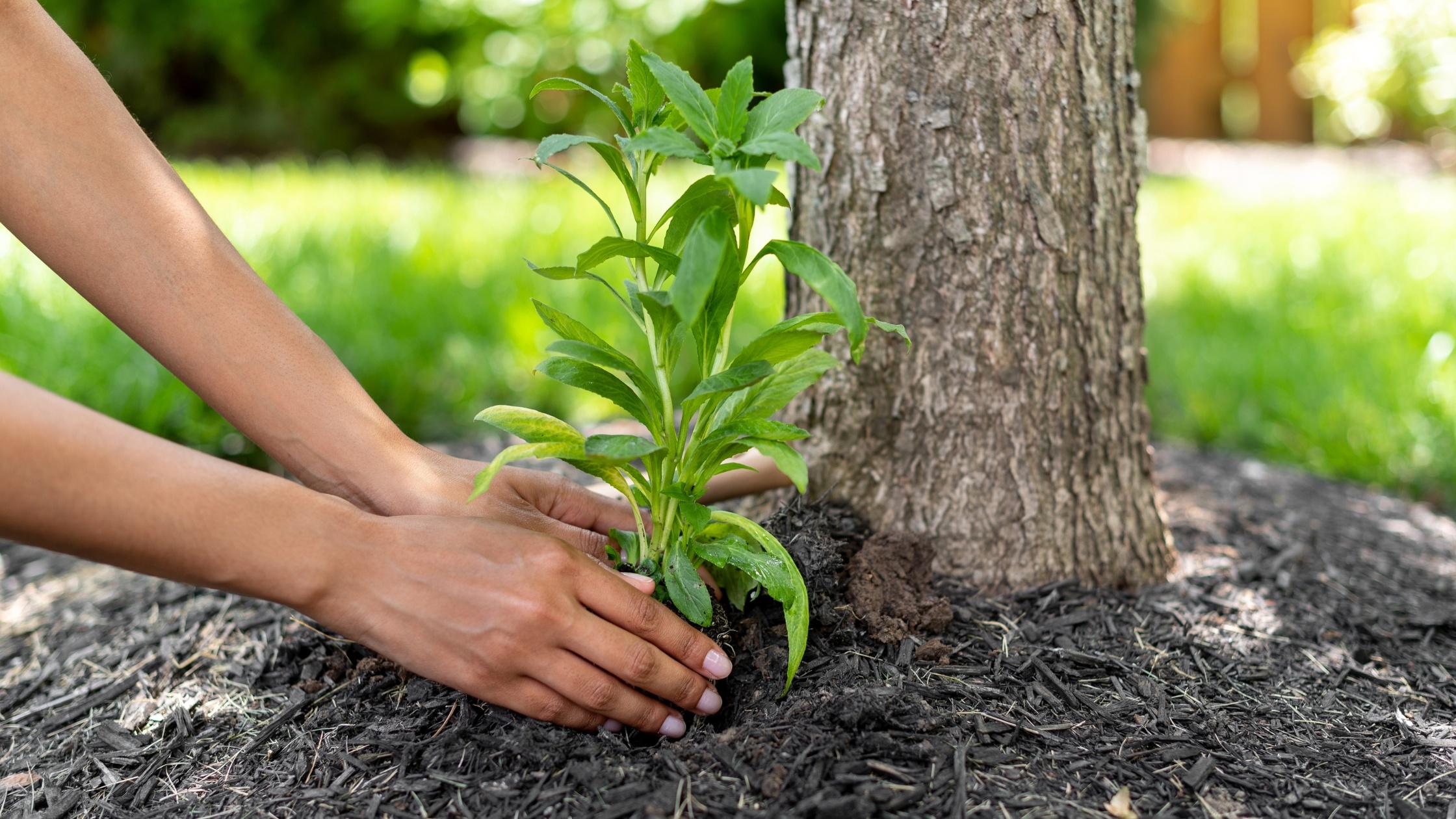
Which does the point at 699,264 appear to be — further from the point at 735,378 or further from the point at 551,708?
the point at 551,708

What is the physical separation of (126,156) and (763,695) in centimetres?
133

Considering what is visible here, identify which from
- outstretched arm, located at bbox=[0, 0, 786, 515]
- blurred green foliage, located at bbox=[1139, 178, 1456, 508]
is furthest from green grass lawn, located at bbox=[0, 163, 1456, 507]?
outstretched arm, located at bbox=[0, 0, 786, 515]

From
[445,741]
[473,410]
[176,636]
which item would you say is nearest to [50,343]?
[473,410]

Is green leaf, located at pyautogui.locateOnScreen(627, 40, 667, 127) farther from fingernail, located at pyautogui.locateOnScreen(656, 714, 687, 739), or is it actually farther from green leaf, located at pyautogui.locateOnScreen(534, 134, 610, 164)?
fingernail, located at pyautogui.locateOnScreen(656, 714, 687, 739)

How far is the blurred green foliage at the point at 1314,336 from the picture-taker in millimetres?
3047

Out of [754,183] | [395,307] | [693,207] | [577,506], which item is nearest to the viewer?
[754,183]

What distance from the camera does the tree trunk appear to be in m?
1.80

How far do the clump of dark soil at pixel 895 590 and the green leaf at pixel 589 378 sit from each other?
0.54m

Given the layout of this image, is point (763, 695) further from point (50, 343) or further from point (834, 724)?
point (50, 343)

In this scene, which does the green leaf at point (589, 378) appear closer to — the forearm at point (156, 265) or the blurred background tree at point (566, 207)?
the forearm at point (156, 265)

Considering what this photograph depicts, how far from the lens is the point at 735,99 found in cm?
136

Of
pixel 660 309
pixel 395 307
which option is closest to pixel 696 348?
pixel 660 309

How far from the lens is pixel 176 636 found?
198cm

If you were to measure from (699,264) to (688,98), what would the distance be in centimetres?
28
